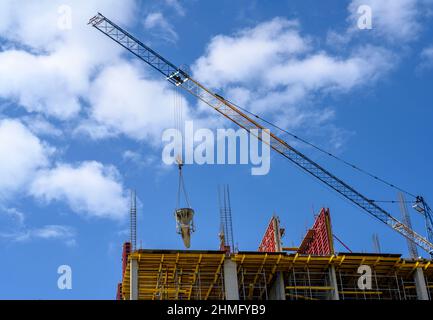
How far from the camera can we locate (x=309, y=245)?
70.3 metres

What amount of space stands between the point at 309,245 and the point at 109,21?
144ft

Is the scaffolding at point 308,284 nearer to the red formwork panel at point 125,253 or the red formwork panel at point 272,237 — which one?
the red formwork panel at point 272,237

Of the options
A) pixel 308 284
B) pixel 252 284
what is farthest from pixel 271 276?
pixel 308 284

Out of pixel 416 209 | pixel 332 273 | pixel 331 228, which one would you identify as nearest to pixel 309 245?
pixel 331 228

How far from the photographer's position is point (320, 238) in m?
67.2

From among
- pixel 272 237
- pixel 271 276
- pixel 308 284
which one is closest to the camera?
pixel 271 276

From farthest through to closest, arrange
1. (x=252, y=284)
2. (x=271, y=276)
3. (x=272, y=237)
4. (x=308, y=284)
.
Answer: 1. (x=272, y=237)
2. (x=252, y=284)
3. (x=308, y=284)
4. (x=271, y=276)

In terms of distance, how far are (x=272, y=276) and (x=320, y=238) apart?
33.9 ft

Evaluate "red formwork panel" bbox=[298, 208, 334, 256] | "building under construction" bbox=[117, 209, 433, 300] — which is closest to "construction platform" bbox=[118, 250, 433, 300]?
"building under construction" bbox=[117, 209, 433, 300]

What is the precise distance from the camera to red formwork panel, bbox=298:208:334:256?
214 feet

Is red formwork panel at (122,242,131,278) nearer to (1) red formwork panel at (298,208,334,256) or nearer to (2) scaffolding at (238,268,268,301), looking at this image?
(2) scaffolding at (238,268,268,301)

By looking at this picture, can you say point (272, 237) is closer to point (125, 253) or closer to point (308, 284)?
point (308, 284)
